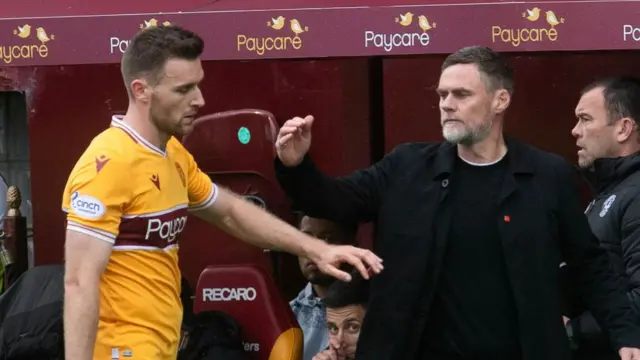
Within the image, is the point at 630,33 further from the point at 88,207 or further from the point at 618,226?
the point at 88,207

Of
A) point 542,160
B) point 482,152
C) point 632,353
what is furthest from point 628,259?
point 482,152

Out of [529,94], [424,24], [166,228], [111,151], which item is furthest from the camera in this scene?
[529,94]

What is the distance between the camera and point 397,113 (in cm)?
546

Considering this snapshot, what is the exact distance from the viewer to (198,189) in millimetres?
3994

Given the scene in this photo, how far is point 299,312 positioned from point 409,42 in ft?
4.64

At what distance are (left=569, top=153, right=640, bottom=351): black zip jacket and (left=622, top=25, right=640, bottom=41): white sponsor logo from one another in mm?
479

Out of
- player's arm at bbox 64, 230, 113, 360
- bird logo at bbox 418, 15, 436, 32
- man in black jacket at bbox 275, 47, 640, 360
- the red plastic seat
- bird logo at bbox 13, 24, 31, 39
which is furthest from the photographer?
the red plastic seat

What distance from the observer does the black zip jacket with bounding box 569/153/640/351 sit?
4.34 meters

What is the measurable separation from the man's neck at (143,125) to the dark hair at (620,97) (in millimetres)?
→ 1896

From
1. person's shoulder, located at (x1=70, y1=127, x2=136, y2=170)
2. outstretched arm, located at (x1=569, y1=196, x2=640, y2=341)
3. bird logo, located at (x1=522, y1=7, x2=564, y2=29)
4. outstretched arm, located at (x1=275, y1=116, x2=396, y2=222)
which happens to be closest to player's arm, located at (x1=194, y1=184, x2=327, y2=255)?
outstretched arm, located at (x1=275, y1=116, x2=396, y2=222)

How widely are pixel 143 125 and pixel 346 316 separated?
4.70 feet

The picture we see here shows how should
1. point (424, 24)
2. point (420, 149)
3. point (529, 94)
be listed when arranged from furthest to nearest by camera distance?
point (529, 94), point (424, 24), point (420, 149)

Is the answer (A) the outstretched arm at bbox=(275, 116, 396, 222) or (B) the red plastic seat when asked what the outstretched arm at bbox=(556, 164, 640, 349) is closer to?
(A) the outstretched arm at bbox=(275, 116, 396, 222)

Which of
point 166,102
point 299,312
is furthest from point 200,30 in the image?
point 299,312
